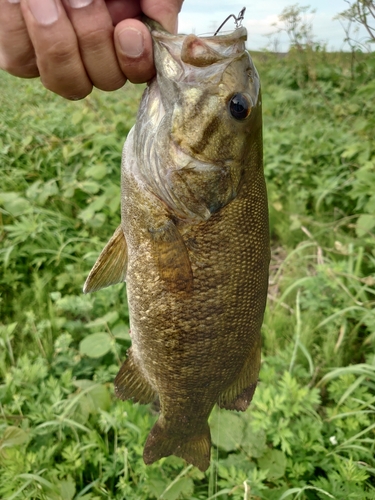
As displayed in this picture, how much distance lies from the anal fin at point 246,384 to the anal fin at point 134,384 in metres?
0.32

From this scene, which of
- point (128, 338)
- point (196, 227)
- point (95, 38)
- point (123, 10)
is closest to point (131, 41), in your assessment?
point (95, 38)

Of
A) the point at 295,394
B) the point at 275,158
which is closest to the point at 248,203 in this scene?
the point at 295,394

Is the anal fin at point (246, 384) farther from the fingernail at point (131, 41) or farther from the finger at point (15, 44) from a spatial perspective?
the finger at point (15, 44)

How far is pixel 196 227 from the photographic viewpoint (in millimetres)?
1355

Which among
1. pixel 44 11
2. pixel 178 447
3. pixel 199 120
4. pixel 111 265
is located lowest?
pixel 178 447

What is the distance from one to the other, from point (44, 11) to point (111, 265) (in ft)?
2.69

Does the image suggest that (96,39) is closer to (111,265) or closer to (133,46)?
(133,46)

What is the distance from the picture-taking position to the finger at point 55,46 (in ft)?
3.46

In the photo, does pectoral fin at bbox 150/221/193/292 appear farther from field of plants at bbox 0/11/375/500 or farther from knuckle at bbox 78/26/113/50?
field of plants at bbox 0/11/375/500

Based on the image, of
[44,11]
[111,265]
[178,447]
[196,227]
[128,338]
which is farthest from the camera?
[128,338]

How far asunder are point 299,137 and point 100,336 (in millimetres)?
3627

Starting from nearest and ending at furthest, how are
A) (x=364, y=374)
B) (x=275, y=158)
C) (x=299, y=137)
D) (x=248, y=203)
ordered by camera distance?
(x=248, y=203) < (x=364, y=374) < (x=275, y=158) < (x=299, y=137)

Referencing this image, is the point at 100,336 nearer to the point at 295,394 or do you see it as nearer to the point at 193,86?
the point at 295,394

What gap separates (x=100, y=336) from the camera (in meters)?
2.49
